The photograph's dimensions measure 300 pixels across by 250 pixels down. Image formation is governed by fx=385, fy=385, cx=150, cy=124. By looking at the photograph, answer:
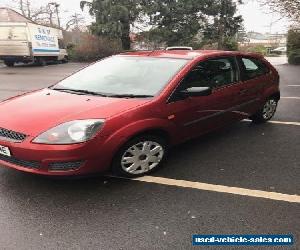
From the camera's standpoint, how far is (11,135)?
396 cm

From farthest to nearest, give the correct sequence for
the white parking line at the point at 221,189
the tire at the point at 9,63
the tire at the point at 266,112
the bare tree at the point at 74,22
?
the bare tree at the point at 74,22 < the tire at the point at 9,63 < the tire at the point at 266,112 < the white parking line at the point at 221,189

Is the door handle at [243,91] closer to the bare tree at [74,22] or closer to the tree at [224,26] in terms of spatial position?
the tree at [224,26]

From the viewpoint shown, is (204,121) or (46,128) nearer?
(46,128)

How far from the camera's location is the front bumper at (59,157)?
149 inches

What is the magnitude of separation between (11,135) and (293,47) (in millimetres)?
21890

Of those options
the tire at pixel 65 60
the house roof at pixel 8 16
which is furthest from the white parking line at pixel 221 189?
the house roof at pixel 8 16

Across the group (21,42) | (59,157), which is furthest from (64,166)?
(21,42)

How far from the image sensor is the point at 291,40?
23.1 metres

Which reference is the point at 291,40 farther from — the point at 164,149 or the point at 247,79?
the point at 164,149

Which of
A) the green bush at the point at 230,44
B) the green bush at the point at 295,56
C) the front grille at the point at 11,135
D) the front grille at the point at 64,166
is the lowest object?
the green bush at the point at 295,56

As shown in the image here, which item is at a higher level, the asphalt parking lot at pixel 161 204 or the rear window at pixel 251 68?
the rear window at pixel 251 68

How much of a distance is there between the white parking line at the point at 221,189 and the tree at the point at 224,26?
90.8 ft

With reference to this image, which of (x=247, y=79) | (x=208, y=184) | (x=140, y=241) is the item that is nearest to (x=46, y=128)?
(x=140, y=241)

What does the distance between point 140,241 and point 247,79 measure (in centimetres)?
357
